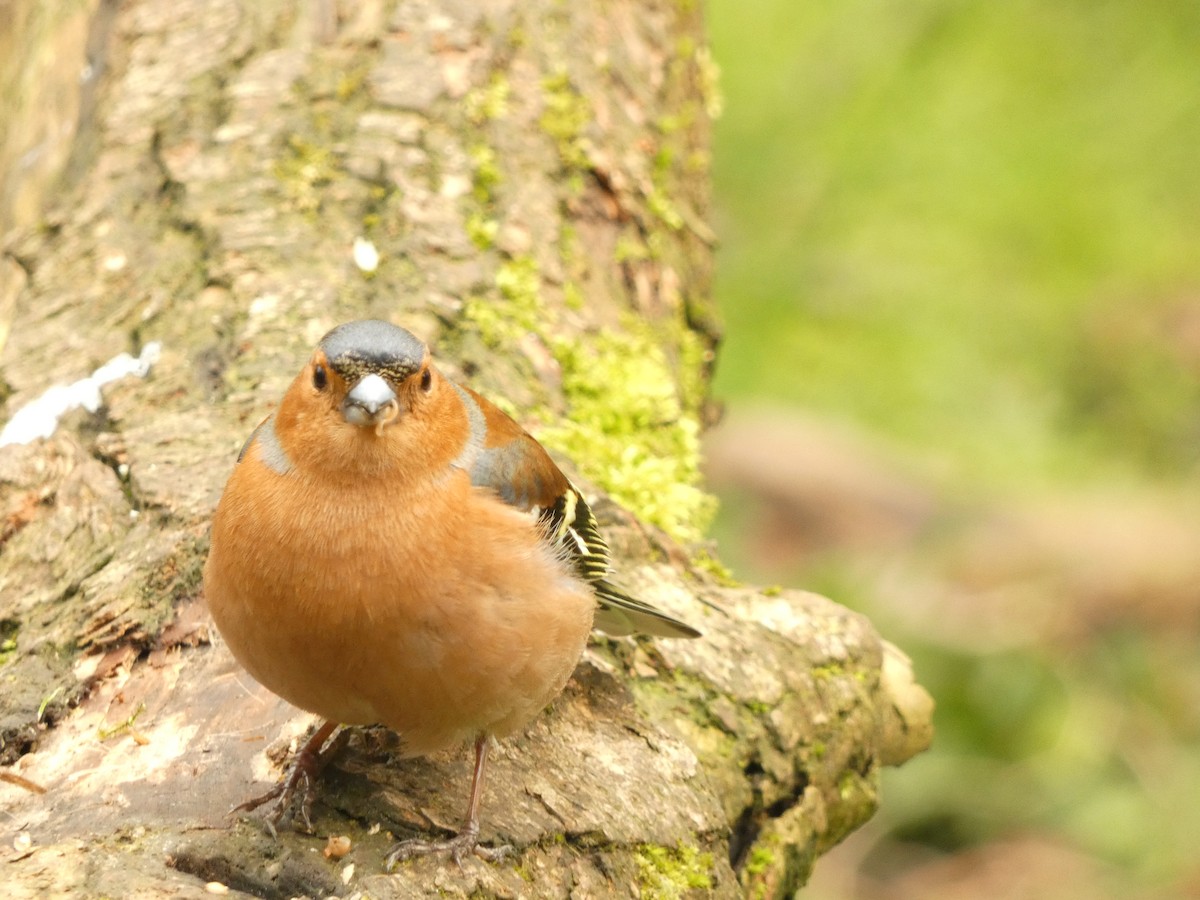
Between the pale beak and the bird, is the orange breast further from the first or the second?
the pale beak

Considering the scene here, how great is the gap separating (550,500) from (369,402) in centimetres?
64

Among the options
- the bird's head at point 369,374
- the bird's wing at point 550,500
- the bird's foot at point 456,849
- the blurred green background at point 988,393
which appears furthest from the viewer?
the blurred green background at point 988,393

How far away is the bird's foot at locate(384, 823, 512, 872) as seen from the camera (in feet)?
9.09

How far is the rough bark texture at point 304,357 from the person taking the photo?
9.77ft

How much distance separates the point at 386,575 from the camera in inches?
112

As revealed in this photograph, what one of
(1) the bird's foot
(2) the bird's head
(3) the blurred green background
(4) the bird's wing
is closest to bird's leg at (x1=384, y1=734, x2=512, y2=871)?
(1) the bird's foot

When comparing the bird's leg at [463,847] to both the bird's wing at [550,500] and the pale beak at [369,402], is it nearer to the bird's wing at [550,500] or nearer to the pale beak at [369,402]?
the bird's wing at [550,500]

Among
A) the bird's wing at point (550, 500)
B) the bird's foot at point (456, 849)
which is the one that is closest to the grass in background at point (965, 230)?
the bird's wing at point (550, 500)

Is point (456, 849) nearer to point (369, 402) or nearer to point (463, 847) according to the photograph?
point (463, 847)

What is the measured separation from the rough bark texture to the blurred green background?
299 cm

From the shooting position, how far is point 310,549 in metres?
2.84

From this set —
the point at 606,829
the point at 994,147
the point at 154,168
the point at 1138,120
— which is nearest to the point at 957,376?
the point at 994,147

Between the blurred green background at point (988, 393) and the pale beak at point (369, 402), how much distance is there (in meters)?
4.62

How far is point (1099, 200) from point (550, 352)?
7292 millimetres
